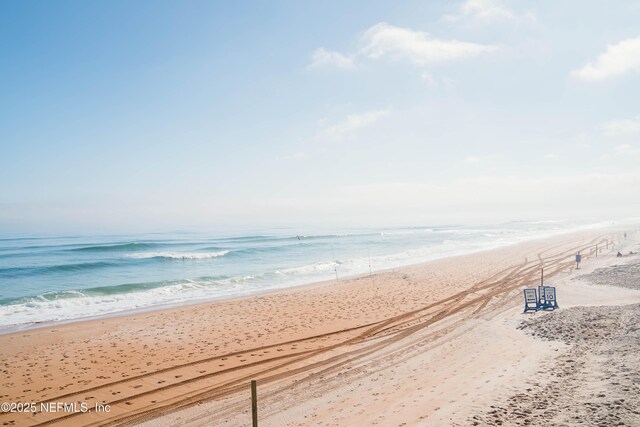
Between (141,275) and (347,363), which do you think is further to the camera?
(141,275)

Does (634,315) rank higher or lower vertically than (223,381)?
higher

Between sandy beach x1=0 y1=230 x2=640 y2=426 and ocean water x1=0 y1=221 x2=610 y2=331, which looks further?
ocean water x1=0 y1=221 x2=610 y2=331

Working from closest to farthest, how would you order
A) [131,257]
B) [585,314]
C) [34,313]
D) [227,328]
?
[585,314], [227,328], [34,313], [131,257]

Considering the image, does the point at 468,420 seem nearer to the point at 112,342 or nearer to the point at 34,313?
the point at 112,342

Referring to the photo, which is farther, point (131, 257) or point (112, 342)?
point (131, 257)

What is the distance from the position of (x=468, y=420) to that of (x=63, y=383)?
34.0 feet

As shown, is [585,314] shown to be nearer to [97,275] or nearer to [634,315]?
[634,315]

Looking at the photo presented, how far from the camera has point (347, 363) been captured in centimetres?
1099

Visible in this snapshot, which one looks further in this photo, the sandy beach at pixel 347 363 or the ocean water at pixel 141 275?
the ocean water at pixel 141 275

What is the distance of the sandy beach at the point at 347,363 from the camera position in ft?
24.2

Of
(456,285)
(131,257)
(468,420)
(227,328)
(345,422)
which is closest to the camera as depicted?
(468,420)

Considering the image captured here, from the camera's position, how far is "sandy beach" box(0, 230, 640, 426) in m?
7.38

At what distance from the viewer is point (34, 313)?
19.7 m

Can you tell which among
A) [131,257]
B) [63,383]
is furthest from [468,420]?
[131,257]
